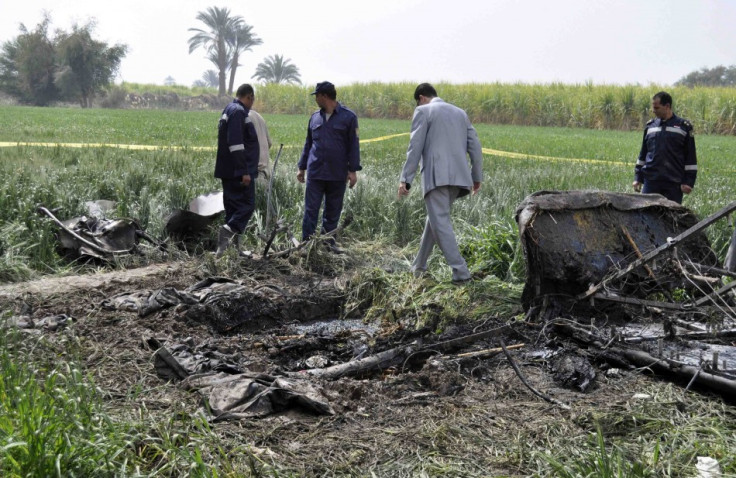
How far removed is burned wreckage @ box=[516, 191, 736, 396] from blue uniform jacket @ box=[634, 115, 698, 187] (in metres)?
2.53

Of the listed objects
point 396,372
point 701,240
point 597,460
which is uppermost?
point 701,240

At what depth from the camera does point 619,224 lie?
5652mm

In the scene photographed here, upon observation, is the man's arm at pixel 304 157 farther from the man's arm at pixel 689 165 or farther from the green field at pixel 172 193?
the man's arm at pixel 689 165

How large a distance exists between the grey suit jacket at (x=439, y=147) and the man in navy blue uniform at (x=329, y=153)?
1403mm

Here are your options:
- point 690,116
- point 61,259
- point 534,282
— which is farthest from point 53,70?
point 534,282

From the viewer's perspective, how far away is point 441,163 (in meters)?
6.84

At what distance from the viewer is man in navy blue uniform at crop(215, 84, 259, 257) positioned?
788 cm

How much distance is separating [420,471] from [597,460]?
0.74 metres

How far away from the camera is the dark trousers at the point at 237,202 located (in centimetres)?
820

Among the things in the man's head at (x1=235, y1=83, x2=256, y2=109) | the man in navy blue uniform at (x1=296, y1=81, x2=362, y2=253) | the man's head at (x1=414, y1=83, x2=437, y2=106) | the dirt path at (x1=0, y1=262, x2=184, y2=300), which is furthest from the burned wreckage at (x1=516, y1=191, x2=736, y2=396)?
the man's head at (x1=235, y1=83, x2=256, y2=109)

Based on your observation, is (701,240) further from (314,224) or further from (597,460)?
(314,224)

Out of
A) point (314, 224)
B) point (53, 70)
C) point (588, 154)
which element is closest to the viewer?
point (314, 224)

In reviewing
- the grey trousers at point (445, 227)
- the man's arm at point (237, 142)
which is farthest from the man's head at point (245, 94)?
the grey trousers at point (445, 227)

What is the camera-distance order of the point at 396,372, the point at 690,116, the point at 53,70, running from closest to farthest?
the point at 396,372, the point at 690,116, the point at 53,70
